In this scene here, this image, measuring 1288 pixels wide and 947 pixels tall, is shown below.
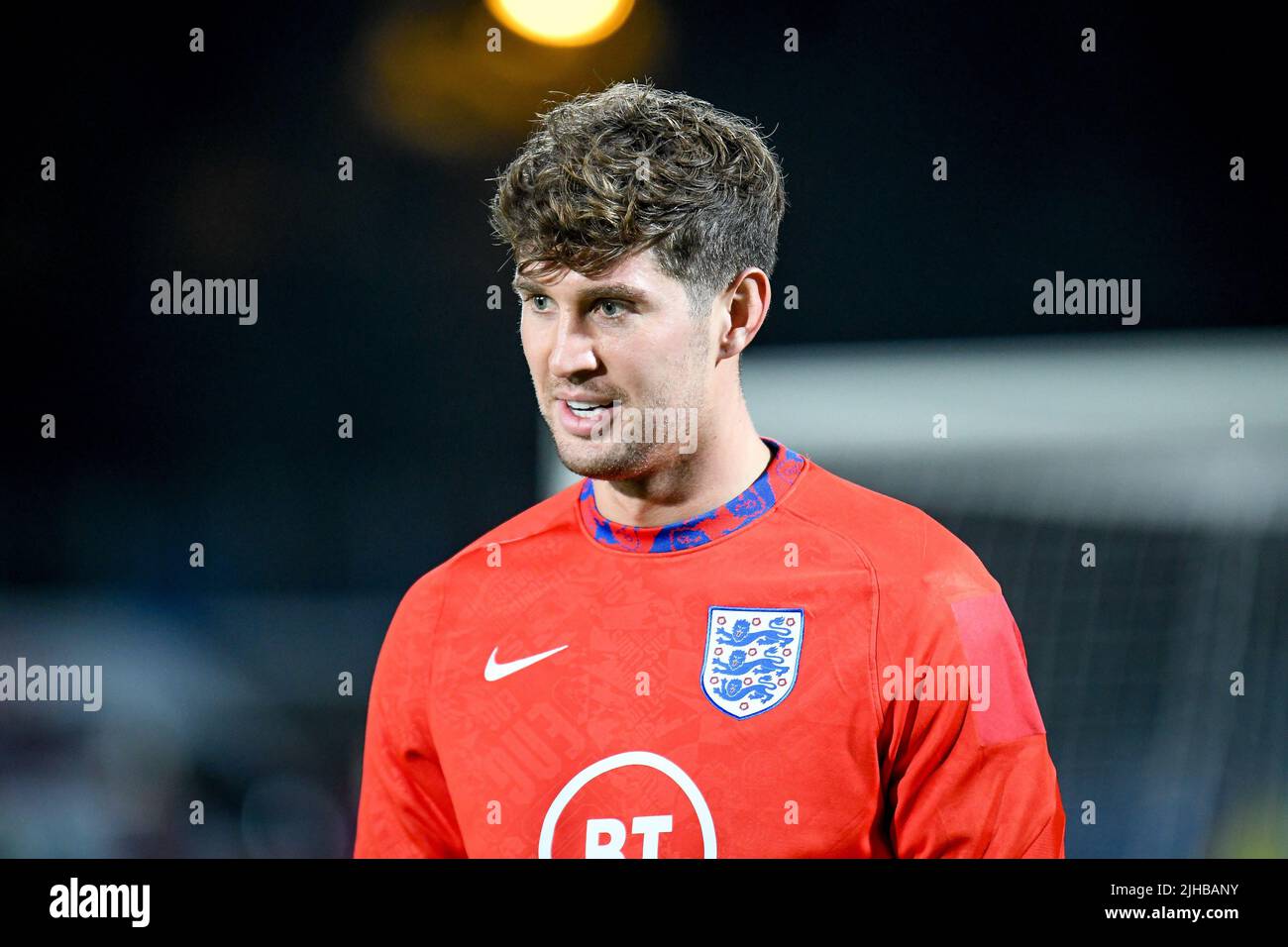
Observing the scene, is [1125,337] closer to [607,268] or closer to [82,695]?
[607,268]

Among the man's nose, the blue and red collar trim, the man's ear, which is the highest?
the man's ear

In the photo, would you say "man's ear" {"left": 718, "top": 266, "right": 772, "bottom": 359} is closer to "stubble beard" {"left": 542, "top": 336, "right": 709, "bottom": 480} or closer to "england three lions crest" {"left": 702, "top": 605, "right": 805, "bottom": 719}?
"stubble beard" {"left": 542, "top": 336, "right": 709, "bottom": 480}

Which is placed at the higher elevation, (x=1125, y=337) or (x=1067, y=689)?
(x=1125, y=337)

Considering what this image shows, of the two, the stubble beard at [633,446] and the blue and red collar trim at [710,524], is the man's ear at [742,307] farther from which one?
the blue and red collar trim at [710,524]

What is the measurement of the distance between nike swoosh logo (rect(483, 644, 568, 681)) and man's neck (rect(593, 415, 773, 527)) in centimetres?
32

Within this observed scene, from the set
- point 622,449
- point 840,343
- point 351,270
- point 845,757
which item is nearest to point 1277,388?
point 840,343

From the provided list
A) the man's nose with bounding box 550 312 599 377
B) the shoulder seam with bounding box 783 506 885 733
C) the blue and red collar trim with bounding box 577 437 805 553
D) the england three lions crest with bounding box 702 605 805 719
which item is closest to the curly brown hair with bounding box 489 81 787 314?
the man's nose with bounding box 550 312 599 377

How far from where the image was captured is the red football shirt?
84.0 inches

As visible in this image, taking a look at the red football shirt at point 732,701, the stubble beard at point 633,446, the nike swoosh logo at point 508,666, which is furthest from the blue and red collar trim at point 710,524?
the nike swoosh logo at point 508,666

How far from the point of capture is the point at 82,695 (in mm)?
2697

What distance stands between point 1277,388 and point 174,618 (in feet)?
8.98

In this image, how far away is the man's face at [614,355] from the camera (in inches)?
86.2

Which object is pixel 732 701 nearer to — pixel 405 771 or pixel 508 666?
pixel 508 666

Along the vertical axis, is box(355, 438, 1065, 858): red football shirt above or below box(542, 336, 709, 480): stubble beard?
below
